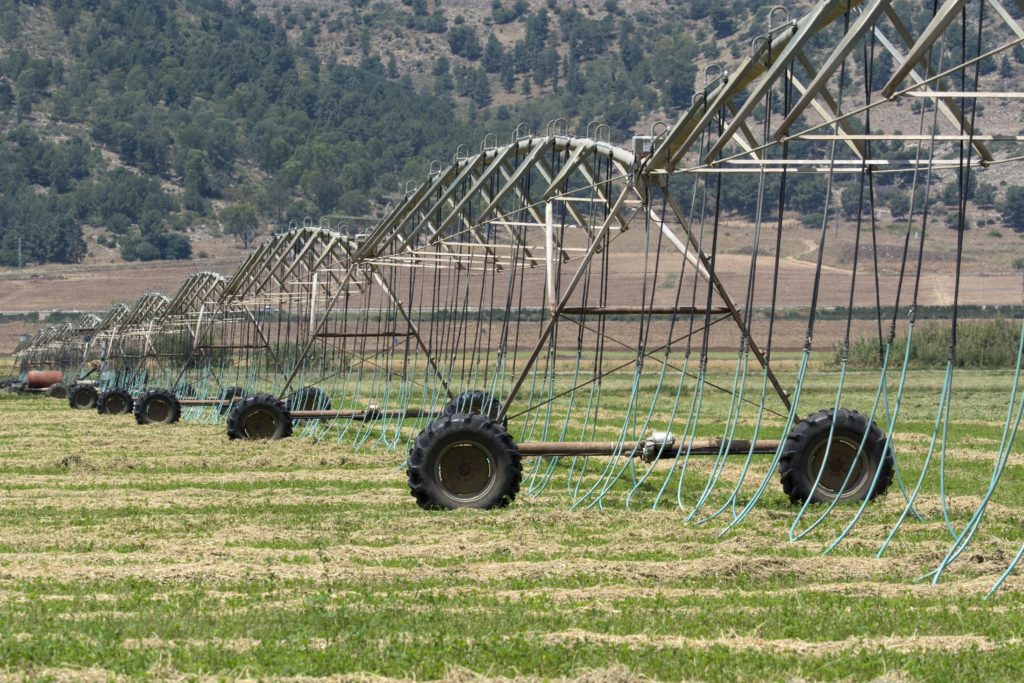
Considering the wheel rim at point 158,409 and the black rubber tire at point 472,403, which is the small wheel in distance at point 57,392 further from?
the black rubber tire at point 472,403

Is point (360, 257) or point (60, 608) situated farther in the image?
point (360, 257)

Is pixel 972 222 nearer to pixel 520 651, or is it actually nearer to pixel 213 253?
pixel 213 253

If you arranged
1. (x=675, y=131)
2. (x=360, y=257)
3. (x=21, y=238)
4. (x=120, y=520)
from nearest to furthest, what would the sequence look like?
(x=120, y=520), (x=675, y=131), (x=360, y=257), (x=21, y=238)

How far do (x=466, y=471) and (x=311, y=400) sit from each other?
2258 cm

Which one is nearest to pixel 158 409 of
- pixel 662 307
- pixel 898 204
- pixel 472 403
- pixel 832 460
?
pixel 472 403

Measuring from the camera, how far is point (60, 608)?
35.6 feet

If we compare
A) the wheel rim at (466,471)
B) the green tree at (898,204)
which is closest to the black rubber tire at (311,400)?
the wheel rim at (466,471)

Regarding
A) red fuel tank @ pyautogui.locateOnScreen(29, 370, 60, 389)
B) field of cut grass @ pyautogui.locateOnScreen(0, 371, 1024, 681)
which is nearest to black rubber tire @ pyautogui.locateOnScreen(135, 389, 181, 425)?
field of cut grass @ pyautogui.locateOnScreen(0, 371, 1024, 681)

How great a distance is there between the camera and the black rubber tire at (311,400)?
Answer: 122ft

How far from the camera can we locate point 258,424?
1209 inches

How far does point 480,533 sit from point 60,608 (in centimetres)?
476

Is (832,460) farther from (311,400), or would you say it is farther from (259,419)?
(311,400)

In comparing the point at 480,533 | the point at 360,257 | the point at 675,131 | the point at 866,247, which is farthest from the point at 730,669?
the point at 866,247

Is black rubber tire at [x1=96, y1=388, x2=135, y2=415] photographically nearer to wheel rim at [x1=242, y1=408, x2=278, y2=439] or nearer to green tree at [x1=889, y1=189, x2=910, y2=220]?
wheel rim at [x1=242, y1=408, x2=278, y2=439]
